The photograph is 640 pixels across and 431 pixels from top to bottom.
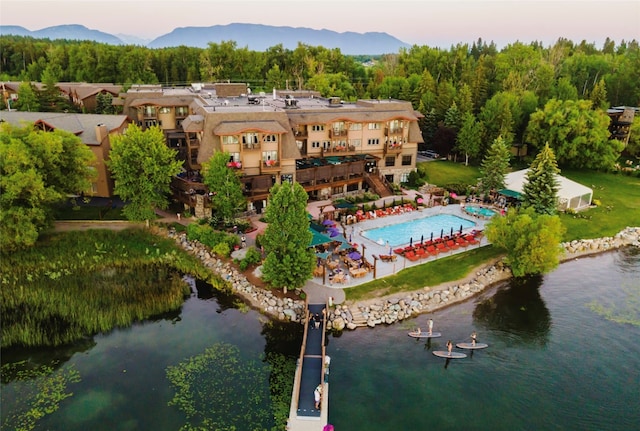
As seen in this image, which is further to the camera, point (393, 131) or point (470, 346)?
point (393, 131)

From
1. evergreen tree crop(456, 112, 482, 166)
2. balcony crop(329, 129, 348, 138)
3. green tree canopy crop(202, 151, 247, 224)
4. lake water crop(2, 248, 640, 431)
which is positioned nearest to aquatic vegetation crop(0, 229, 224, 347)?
lake water crop(2, 248, 640, 431)

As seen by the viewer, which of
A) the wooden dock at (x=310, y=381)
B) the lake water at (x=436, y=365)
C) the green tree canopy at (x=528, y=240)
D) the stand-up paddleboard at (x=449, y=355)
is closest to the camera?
the wooden dock at (x=310, y=381)

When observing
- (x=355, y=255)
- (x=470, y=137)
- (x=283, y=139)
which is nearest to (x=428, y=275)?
(x=355, y=255)

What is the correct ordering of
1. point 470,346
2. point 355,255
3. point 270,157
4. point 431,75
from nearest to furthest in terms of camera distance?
1. point 470,346
2. point 355,255
3. point 270,157
4. point 431,75

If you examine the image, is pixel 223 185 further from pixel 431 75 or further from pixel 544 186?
pixel 431 75

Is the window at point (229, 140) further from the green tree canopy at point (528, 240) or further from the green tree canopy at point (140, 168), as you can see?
the green tree canopy at point (528, 240)

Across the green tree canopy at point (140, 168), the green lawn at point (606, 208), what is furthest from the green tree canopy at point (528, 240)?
the green tree canopy at point (140, 168)
